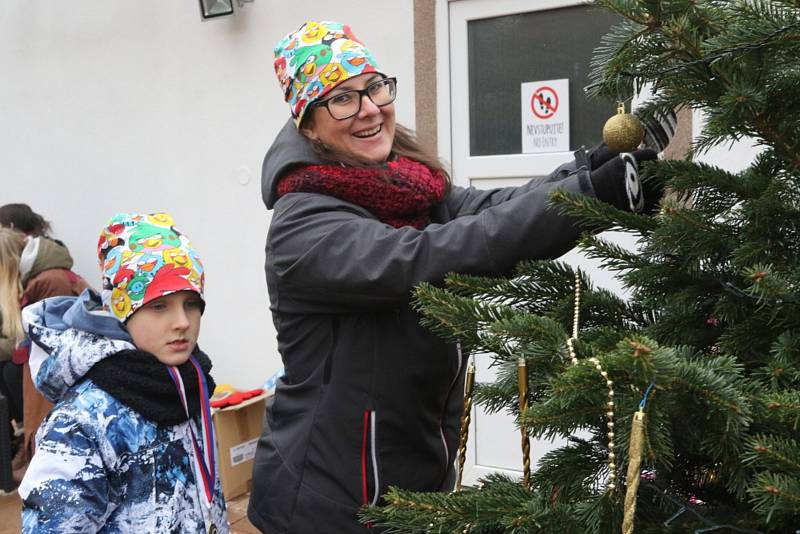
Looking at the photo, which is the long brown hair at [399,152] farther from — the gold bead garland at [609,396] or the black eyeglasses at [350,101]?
the gold bead garland at [609,396]

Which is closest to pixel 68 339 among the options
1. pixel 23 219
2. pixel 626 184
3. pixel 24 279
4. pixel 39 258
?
pixel 626 184

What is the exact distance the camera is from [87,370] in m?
2.22

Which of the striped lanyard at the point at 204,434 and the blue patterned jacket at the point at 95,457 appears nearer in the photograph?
the blue patterned jacket at the point at 95,457

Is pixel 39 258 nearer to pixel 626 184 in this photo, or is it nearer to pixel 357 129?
pixel 357 129

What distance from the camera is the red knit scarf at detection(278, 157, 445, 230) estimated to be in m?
1.85

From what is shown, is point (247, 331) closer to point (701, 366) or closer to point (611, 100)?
point (611, 100)

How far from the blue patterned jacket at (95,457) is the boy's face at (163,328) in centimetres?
4

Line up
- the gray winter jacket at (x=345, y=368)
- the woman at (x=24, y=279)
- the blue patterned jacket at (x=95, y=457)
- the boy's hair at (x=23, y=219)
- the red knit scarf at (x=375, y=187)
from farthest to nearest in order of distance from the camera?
the boy's hair at (x=23, y=219)
the woman at (x=24, y=279)
the blue patterned jacket at (x=95, y=457)
the red knit scarf at (x=375, y=187)
the gray winter jacket at (x=345, y=368)

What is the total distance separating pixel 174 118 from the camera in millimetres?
5734

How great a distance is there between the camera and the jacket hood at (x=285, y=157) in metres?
1.91

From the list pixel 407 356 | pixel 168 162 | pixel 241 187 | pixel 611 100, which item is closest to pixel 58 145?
pixel 168 162

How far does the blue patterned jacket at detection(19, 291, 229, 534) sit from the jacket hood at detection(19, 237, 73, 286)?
3667mm

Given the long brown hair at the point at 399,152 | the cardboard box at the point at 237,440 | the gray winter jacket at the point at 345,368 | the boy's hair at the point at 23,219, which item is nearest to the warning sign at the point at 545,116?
the cardboard box at the point at 237,440

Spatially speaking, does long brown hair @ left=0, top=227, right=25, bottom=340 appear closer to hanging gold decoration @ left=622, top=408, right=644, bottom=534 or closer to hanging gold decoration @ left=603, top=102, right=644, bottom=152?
hanging gold decoration @ left=603, top=102, right=644, bottom=152
